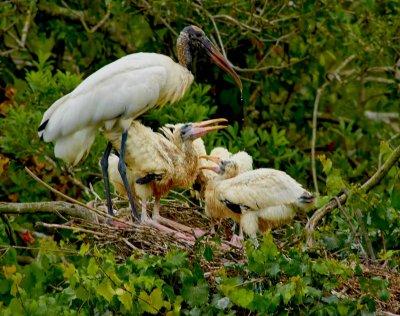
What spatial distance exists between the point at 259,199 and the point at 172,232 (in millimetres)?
500

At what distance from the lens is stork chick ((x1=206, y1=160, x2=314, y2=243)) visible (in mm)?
8703

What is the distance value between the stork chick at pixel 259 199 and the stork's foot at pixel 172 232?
282 mm

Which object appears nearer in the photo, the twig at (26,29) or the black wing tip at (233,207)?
the black wing tip at (233,207)

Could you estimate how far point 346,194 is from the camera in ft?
25.5

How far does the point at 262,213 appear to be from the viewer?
8820 mm

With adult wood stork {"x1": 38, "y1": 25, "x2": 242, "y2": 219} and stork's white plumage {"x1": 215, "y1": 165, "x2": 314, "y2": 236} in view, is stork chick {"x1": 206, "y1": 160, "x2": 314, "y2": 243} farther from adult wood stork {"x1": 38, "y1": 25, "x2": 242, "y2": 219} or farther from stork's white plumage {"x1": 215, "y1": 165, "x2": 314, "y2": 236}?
adult wood stork {"x1": 38, "y1": 25, "x2": 242, "y2": 219}

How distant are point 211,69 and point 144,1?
1265mm

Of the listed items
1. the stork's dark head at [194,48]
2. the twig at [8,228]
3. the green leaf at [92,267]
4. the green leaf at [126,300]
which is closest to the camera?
the green leaf at [126,300]

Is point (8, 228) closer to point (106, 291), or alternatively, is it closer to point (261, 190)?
point (261, 190)

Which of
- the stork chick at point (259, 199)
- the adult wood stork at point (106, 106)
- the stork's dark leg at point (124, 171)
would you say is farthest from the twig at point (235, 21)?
the stork chick at point (259, 199)

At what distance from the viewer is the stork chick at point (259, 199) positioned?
8.70m

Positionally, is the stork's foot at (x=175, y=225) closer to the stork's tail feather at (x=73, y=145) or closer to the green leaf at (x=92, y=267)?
the stork's tail feather at (x=73, y=145)

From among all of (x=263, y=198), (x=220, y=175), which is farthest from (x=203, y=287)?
(x=220, y=175)

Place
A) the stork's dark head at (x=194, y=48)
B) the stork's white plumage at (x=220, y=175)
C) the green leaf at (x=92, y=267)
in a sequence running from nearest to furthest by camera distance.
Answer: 1. the green leaf at (x=92, y=267)
2. the stork's white plumage at (x=220, y=175)
3. the stork's dark head at (x=194, y=48)
